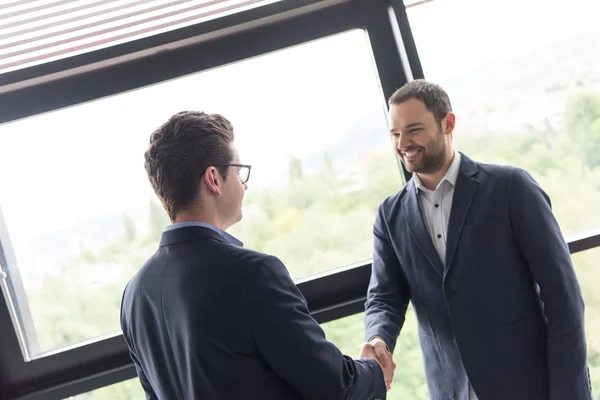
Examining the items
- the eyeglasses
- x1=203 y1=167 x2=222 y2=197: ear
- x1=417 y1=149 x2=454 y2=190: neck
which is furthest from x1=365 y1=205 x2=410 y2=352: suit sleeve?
x1=203 y1=167 x2=222 y2=197: ear

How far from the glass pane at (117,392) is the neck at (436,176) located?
139 cm

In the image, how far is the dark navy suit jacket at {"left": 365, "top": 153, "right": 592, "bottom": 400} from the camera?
6.37ft

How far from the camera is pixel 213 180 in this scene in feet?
5.32

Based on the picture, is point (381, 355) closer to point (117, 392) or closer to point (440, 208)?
point (440, 208)

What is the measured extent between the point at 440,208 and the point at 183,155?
3.10 feet

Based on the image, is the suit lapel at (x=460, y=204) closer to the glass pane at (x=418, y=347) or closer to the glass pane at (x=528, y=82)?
the glass pane at (x=528, y=82)

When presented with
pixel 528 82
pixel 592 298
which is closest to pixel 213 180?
pixel 528 82

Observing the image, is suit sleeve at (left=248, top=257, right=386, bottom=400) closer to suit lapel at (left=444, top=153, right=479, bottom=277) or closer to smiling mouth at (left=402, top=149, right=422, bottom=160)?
suit lapel at (left=444, top=153, right=479, bottom=277)

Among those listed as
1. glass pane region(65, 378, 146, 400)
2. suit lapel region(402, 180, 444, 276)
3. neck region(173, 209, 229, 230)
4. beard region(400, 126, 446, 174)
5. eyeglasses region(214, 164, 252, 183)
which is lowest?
glass pane region(65, 378, 146, 400)

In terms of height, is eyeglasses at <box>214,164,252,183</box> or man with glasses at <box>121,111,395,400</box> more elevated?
eyeglasses at <box>214,164,252,183</box>

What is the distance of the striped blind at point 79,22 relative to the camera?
243 cm

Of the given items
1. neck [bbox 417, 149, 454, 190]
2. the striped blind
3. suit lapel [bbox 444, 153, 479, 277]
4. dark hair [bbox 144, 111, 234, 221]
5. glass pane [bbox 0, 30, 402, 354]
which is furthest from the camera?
glass pane [bbox 0, 30, 402, 354]

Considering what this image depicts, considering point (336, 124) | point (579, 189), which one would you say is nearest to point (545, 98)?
point (579, 189)

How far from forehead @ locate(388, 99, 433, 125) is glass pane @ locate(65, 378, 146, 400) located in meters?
1.47
